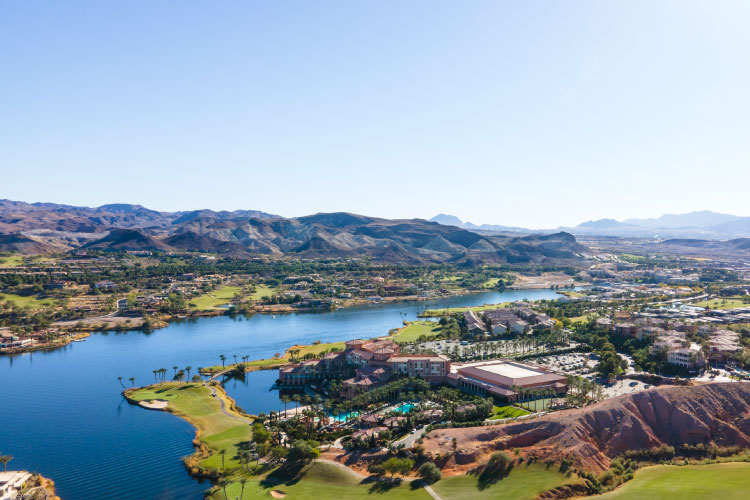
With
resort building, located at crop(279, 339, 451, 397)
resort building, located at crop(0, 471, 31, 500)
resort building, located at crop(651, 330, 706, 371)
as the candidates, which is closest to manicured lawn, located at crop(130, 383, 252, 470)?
resort building, located at crop(279, 339, 451, 397)

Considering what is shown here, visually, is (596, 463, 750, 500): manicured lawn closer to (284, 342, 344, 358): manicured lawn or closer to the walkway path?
the walkway path

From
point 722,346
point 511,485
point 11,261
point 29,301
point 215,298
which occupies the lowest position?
point 511,485

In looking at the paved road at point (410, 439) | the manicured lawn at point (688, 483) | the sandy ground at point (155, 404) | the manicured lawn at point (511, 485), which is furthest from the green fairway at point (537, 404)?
the sandy ground at point (155, 404)

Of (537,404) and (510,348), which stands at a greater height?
(537,404)

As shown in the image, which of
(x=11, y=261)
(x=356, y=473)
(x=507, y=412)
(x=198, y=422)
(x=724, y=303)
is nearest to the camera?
(x=356, y=473)

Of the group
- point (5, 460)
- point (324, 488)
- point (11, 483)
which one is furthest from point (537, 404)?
point (5, 460)

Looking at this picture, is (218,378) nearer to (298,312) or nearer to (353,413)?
(353,413)

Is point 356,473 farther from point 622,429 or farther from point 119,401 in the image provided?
point 119,401
